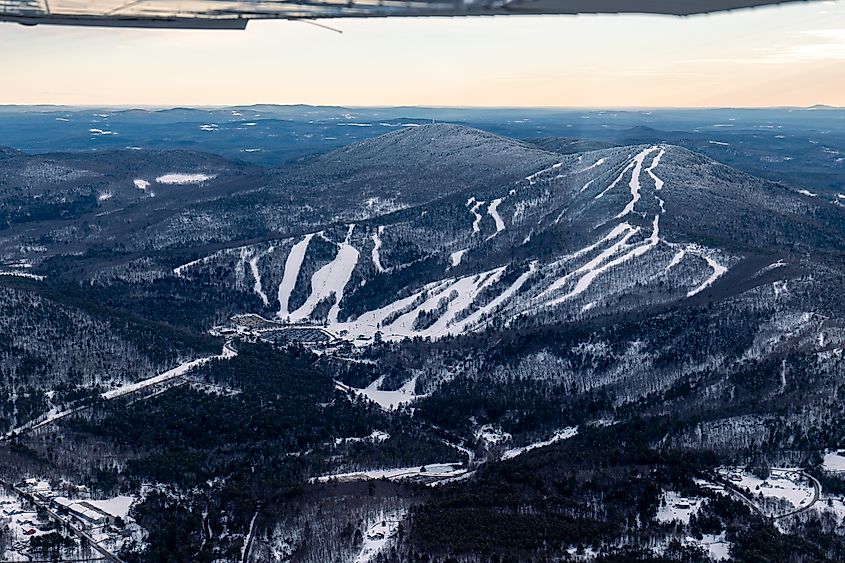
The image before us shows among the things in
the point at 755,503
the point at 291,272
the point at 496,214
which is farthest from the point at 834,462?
the point at 496,214

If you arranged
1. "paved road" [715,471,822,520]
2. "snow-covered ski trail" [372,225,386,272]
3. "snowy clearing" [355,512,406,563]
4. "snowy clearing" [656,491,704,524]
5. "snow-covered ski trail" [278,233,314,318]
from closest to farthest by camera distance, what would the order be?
1. "snowy clearing" [355,512,406,563]
2. "snowy clearing" [656,491,704,524]
3. "paved road" [715,471,822,520]
4. "snow-covered ski trail" [278,233,314,318]
5. "snow-covered ski trail" [372,225,386,272]

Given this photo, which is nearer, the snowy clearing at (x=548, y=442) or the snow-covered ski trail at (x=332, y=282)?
the snowy clearing at (x=548, y=442)

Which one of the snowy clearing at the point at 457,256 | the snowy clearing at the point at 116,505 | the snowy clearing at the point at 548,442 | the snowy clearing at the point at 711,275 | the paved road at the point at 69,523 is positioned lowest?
the snowy clearing at the point at 548,442

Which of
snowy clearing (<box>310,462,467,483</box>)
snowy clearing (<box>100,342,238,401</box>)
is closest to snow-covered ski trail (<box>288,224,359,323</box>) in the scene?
snowy clearing (<box>100,342,238,401</box>)

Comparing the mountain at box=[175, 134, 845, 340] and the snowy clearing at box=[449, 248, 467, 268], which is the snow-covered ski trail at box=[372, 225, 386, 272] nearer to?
the mountain at box=[175, 134, 845, 340]

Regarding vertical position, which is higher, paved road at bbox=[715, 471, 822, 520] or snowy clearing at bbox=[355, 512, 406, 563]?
snowy clearing at bbox=[355, 512, 406, 563]

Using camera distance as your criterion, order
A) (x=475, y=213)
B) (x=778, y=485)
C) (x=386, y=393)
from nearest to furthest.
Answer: (x=778, y=485) < (x=386, y=393) < (x=475, y=213)

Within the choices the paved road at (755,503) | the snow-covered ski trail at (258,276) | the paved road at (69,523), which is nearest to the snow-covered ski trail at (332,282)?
the snow-covered ski trail at (258,276)

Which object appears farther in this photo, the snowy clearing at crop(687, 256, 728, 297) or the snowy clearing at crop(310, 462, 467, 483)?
the snowy clearing at crop(687, 256, 728, 297)

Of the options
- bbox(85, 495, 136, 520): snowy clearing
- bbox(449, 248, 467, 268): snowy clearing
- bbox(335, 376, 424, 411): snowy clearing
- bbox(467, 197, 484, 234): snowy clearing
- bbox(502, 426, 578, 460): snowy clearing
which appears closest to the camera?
bbox(85, 495, 136, 520): snowy clearing

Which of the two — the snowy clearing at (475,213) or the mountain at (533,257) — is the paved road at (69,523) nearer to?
the mountain at (533,257)

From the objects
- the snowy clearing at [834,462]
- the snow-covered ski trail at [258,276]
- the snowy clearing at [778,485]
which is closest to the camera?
the snowy clearing at [778,485]

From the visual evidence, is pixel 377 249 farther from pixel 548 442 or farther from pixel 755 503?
pixel 755 503
